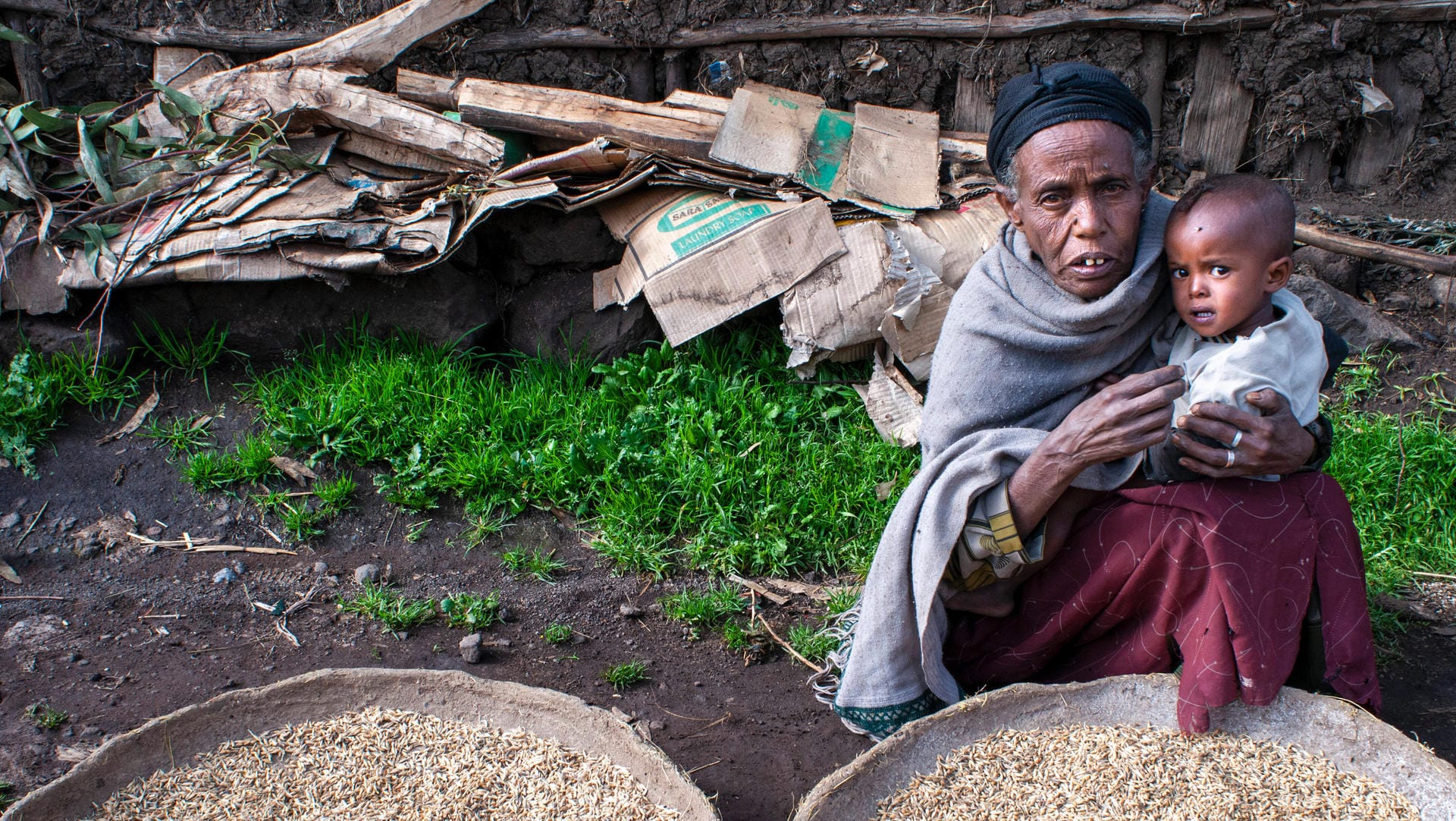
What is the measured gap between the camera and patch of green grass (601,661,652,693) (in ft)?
8.95

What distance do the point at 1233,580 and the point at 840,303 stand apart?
1.83 m

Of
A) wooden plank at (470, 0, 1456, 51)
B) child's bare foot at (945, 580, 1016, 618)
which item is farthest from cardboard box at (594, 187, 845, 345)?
child's bare foot at (945, 580, 1016, 618)

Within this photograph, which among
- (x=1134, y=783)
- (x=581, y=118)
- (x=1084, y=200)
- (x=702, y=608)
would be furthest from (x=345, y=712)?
(x=581, y=118)

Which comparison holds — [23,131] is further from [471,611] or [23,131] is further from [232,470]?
[471,611]

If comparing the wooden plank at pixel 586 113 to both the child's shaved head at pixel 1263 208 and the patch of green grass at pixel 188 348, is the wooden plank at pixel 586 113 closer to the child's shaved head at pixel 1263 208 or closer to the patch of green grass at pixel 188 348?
the patch of green grass at pixel 188 348

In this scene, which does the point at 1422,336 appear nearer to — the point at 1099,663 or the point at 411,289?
the point at 1099,663

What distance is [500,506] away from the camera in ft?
11.0

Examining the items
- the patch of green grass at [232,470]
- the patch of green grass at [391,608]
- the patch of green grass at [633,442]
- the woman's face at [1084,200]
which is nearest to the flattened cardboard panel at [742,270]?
the patch of green grass at [633,442]

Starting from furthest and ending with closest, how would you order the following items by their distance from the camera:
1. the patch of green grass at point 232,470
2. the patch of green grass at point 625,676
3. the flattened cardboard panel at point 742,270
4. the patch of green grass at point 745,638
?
the flattened cardboard panel at point 742,270
the patch of green grass at point 232,470
the patch of green grass at point 745,638
the patch of green grass at point 625,676

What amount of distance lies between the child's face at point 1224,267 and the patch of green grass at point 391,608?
214 cm

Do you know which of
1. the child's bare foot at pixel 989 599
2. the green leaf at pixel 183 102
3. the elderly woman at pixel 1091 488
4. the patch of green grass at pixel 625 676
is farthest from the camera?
the green leaf at pixel 183 102

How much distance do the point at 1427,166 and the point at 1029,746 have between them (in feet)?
11.0

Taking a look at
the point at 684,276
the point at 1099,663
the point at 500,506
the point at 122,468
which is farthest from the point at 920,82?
the point at 122,468

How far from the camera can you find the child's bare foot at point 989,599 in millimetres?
2307
